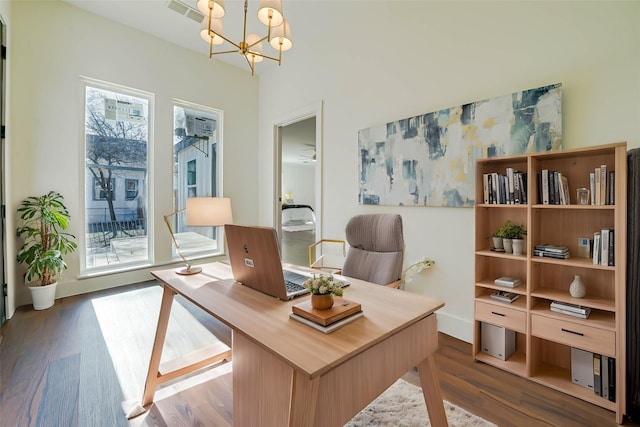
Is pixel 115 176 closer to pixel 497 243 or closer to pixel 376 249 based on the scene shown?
pixel 376 249

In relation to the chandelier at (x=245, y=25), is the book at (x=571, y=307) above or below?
below

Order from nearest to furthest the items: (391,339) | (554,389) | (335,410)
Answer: (335,410) → (391,339) → (554,389)

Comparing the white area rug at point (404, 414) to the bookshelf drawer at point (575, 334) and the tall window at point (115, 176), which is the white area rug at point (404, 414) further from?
the tall window at point (115, 176)

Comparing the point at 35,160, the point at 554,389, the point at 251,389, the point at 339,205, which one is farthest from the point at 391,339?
the point at 35,160

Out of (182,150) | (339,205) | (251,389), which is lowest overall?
(251,389)

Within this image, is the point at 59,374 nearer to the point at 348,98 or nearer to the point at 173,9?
the point at 348,98

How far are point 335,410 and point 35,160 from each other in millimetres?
3969

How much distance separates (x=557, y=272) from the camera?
1.91 metres

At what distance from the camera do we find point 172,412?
1.54m

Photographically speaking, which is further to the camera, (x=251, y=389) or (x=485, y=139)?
(x=485, y=139)

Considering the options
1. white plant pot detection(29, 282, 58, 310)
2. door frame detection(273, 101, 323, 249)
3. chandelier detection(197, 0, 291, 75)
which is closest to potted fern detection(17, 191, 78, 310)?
white plant pot detection(29, 282, 58, 310)

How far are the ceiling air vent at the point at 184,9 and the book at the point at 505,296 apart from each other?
13.5ft

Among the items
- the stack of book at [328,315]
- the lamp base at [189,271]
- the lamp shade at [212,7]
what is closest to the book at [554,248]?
the stack of book at [328,315]

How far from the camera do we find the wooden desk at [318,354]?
29.9 inches
